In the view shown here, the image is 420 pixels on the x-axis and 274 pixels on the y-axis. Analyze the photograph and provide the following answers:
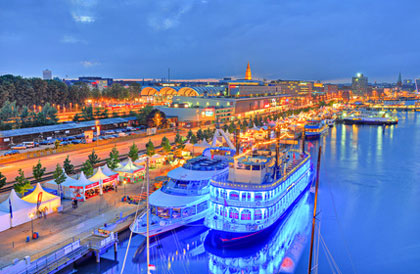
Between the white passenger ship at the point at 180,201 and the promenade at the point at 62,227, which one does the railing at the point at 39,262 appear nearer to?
the promenade at the point at 62,227

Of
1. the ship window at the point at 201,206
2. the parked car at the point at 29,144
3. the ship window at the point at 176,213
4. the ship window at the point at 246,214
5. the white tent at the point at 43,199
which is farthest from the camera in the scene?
the parked car at the point at 29,144

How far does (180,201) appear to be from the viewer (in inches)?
817

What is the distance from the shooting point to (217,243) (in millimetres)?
20141

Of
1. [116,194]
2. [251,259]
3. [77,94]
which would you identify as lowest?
[251,259]

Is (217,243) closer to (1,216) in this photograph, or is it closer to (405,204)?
(1,216)

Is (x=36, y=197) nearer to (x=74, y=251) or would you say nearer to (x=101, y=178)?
(x=101, y=178)

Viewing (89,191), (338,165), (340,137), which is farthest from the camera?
(340,137)

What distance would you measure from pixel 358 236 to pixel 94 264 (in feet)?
54.0

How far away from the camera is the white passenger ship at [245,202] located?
19672mm

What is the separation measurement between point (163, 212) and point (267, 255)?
664 centimetres

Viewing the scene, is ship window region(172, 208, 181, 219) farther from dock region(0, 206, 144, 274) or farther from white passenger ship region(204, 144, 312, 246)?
dock region(0, 206, 144, 274)

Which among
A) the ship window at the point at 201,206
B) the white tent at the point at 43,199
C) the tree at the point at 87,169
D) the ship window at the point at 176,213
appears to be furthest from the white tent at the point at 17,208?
the ship window at the point at 201,206

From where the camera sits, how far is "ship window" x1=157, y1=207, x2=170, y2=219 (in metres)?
20.2

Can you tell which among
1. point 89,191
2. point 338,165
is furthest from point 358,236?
point 338,165
